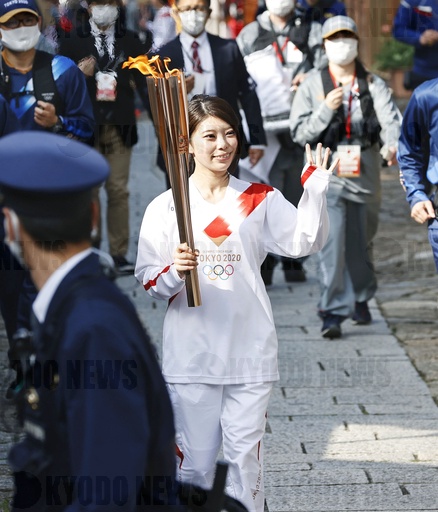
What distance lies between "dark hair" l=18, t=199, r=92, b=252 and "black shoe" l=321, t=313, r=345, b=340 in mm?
5929

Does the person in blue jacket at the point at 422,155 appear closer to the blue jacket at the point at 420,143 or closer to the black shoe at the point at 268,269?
the blue jacket at the point at 420,143

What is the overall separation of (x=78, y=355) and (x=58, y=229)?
0.84ft

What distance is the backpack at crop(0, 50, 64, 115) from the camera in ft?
22.5

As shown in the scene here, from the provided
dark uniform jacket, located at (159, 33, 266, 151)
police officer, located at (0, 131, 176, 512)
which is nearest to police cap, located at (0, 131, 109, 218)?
police officer, located at (0, 131, 176, 512)

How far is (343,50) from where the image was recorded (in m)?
8.21

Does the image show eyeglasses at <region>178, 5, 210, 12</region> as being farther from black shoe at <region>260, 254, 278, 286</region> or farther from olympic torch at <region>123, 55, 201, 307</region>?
olympic torch at <region>123, 55, 201, 307</region>

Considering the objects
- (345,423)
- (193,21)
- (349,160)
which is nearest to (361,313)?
(349,160)

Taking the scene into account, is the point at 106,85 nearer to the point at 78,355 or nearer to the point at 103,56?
the point at 103,56

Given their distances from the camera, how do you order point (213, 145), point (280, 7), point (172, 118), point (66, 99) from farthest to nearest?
1. point (280, 7)
2. point (66, 99)
3. point (213, 145)
4. point (172, 118)

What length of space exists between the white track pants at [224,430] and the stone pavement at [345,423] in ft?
2.26

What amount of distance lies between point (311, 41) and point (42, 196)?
24.3ft

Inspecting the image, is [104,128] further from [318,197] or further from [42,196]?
[42,196]

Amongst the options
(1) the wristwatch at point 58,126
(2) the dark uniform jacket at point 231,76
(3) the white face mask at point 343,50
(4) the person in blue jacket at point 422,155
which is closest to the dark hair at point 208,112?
(4) the person in blue jacket at point 422,155

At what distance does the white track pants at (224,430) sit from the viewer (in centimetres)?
444
